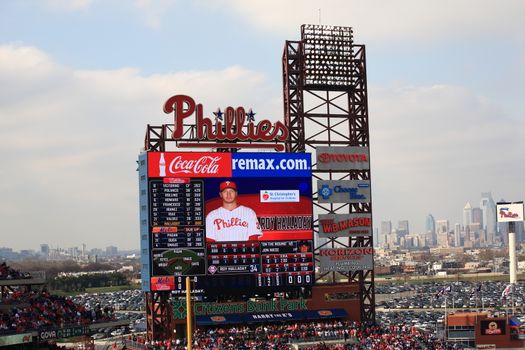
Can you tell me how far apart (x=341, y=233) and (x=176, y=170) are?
13.1 metres

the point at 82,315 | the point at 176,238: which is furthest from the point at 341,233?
the point at 82,315

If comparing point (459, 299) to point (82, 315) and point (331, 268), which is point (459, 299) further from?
point (82, 315)

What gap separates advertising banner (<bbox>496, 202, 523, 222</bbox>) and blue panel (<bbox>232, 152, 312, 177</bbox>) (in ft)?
254

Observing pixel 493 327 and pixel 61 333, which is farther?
pixel 493 327

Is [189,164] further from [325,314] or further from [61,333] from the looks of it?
[325,314]

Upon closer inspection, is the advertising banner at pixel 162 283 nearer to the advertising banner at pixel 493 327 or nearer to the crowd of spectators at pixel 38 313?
the crowd of spectators at pixel 38 313

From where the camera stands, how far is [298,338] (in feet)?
184

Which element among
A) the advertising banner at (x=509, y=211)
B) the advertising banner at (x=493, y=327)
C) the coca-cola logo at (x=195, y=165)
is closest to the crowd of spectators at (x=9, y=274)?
the coca-cola logo at (x=195, y=165)

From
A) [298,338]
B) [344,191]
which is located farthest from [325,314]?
[344,191]

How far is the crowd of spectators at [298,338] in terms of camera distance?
178 ft

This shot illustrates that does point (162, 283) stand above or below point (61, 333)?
above

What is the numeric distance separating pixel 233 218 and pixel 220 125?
6.45m

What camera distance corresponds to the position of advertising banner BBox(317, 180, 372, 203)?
193 feet

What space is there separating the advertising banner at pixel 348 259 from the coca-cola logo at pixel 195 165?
10260 millimetres
